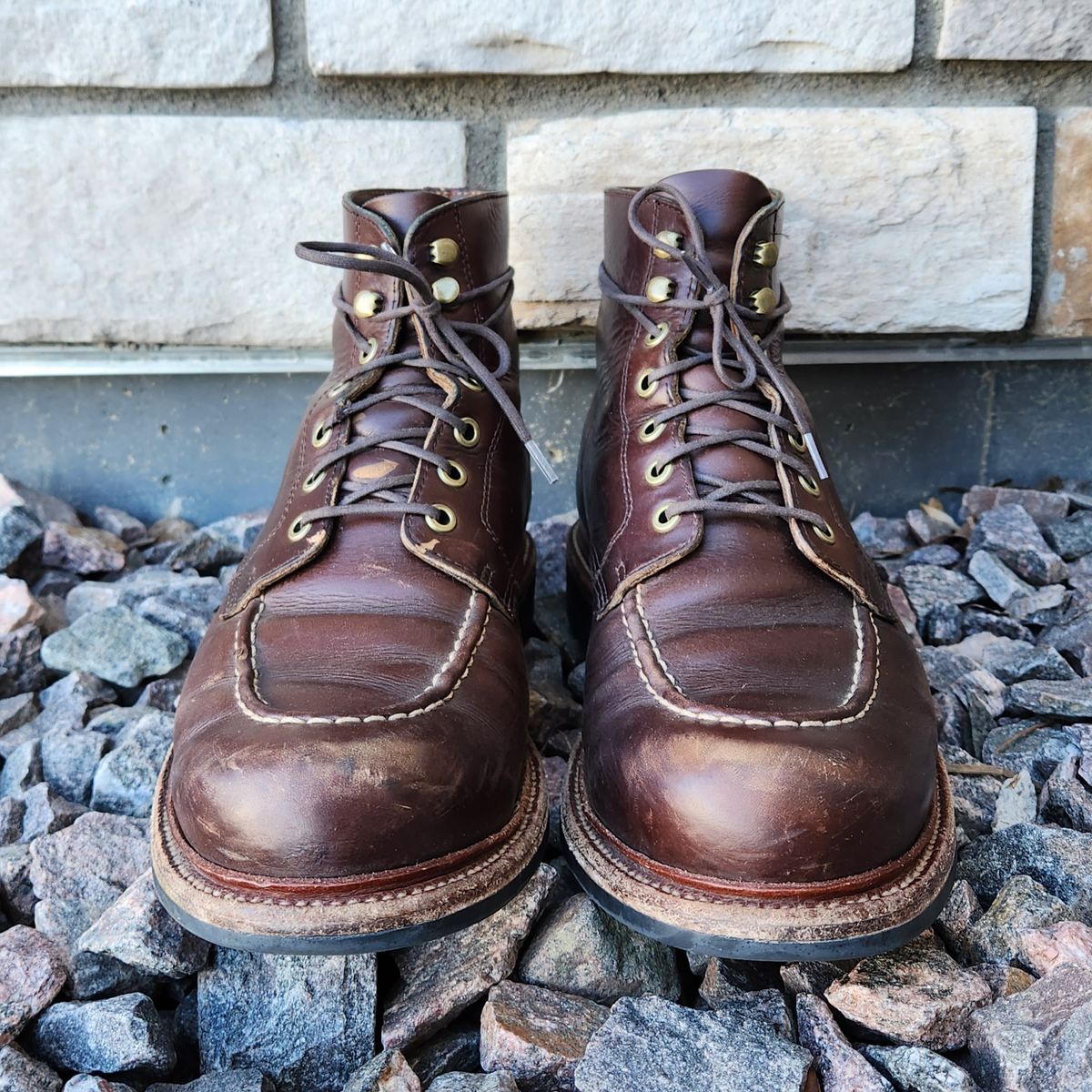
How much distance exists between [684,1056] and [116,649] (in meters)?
1.14

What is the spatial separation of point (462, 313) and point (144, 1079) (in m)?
0.97

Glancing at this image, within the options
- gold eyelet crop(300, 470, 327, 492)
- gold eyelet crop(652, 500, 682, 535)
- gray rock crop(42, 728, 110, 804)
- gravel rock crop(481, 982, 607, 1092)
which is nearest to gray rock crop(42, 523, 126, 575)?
gray rock crop(42, 728, 110, 804)

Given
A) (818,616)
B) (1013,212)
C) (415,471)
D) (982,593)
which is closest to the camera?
(818,616)

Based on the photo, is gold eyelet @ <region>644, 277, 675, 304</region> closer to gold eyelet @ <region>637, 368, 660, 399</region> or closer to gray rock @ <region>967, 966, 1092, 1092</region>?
gold eyelet @ <region>637, 368, 660, 399</region>

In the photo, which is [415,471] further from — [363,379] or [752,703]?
[752,703]

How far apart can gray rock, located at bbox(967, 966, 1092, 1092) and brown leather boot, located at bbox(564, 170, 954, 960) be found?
0.11 metres

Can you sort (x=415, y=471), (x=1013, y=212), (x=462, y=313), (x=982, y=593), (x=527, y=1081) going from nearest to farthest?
(x=527, y=1081) < (x=415, y=471) < (x=462, y=313) < (x=982, y=593) < (x=1013, y=212)

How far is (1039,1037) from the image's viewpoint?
2.85 ft

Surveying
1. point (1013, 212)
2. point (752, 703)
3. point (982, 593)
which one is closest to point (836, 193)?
point (1013, 212)

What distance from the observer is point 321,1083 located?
94 cm

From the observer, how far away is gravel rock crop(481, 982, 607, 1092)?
89 cm

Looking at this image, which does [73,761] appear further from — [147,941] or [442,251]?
[442,251]

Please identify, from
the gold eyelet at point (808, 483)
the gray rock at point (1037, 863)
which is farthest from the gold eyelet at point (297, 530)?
the gray rock at point (1037, 863)

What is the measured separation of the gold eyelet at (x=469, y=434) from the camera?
1.29 meters
